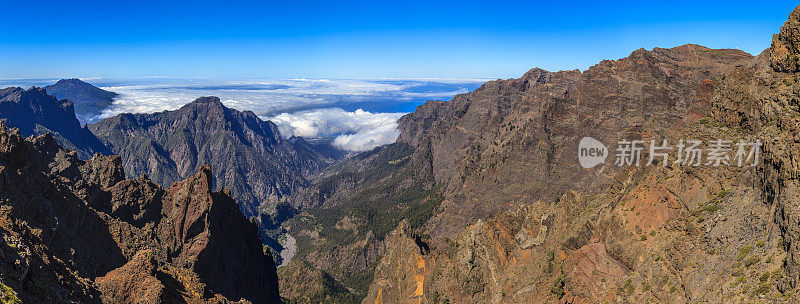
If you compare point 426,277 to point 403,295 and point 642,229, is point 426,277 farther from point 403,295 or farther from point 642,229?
point 642,229

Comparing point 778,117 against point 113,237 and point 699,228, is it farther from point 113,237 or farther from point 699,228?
point 113,237

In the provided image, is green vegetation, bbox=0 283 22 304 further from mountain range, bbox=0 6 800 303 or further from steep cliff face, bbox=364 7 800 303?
steep cliff face, bbox=364 7 800 303

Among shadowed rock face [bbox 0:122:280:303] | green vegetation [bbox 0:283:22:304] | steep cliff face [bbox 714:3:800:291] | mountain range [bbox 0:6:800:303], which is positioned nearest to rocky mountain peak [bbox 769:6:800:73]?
steep cliff face [bbox 714:3:800:291]

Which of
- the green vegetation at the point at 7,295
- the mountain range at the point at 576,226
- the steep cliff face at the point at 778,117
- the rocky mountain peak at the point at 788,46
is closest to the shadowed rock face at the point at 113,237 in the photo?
the mountain range at the point at 576,226

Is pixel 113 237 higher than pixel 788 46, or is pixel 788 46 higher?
pixel 788 46

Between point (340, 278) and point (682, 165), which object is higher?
point (682, 165)

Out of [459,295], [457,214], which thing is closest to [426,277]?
[459,295]

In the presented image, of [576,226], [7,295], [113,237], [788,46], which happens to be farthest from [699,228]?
[113,237]
